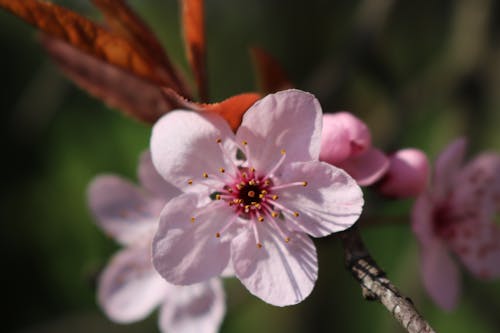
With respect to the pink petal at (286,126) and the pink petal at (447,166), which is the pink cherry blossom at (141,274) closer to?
the pink petal at (286,126)

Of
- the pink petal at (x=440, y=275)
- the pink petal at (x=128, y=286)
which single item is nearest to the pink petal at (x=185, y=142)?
the pink petal at (x=128, y=286)

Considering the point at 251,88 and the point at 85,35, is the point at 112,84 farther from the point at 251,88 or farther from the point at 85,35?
the point at 251,88

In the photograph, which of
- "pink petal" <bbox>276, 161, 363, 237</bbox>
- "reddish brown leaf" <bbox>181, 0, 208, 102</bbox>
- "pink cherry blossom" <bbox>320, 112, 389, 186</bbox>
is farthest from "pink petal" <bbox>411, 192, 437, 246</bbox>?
"reddish brown leaf" <bbox>181, 0, 208, 102</bbox>

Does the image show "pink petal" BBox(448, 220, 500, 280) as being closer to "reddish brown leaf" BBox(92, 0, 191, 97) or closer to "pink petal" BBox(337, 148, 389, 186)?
"pink petal" BBox(337, 148, 389, 186)

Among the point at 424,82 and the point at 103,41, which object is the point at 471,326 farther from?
the point at 103,41

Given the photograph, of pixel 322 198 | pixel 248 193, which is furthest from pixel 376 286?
pixel 248 193
